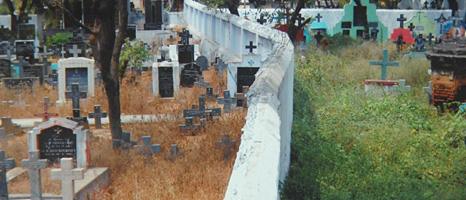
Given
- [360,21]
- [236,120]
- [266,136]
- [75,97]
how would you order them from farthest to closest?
[360,21], [75,97], [236,120], [266,136]

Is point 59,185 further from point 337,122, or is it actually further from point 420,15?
point 420,15

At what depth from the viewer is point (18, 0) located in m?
30.4

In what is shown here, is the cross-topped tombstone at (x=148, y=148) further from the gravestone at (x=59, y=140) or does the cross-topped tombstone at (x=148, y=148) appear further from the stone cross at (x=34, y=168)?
the stone cross at (x=34, y=168)

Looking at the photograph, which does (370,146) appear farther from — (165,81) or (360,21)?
(360,21)

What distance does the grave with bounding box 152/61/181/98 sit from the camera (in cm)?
1386

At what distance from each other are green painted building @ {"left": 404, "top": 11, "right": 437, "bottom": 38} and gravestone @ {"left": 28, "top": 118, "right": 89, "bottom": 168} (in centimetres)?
1576

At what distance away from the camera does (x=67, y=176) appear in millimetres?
7016

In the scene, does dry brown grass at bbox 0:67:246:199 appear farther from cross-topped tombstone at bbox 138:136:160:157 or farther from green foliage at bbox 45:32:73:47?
green foliage at bbox 45:32:73:47

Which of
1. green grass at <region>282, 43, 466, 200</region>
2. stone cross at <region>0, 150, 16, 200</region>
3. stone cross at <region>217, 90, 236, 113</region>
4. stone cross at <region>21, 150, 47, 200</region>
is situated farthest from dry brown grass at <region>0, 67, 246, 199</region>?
green grass at <region>282, 43, 466, 200</region>

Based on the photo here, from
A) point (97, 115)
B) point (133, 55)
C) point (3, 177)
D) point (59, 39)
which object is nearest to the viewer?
point (3, 177)

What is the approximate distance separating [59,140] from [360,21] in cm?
1447

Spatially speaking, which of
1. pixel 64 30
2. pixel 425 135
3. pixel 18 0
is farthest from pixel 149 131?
pixel 18 0

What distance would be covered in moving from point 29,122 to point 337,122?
493 cm

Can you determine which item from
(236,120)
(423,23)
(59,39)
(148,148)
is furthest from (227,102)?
(59,39)
